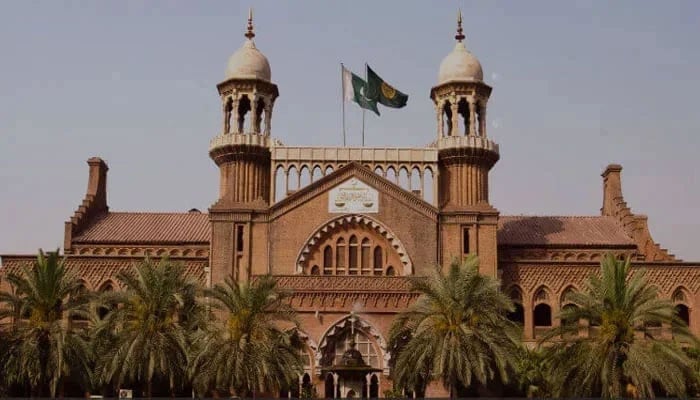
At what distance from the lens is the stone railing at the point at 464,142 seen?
5562 cm

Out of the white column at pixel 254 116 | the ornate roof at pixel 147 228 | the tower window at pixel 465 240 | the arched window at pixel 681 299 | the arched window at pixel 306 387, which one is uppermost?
the white column at pixel 254 116

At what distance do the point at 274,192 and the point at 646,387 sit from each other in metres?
24.8

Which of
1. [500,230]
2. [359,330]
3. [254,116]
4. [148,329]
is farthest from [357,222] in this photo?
[148,329]

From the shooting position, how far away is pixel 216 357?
39.2 m

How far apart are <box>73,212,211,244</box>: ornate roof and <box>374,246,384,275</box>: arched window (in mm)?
11547

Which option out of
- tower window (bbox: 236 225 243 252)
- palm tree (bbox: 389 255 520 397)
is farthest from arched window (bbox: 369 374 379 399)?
palm tree (bbox: 389 255 520 397)

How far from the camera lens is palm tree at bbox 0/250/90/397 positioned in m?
39.4

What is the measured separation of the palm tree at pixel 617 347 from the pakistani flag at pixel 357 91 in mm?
21012

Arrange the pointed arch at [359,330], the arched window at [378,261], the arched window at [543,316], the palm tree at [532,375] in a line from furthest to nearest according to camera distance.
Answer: the arched window at [543,316]
the arched window at [378,261]
the pointed arch at [359,330]
the palm tree at [532,375]

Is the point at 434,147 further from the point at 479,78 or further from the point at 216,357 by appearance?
the point at 216,357

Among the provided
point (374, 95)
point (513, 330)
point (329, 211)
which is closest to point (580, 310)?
point (513, 330)

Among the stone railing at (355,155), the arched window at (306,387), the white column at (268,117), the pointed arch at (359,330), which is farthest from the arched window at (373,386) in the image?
the white column at (268,117)

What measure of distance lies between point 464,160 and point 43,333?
2593 cm

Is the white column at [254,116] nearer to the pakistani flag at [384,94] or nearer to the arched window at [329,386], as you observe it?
the pakistani flag at [384,94]
